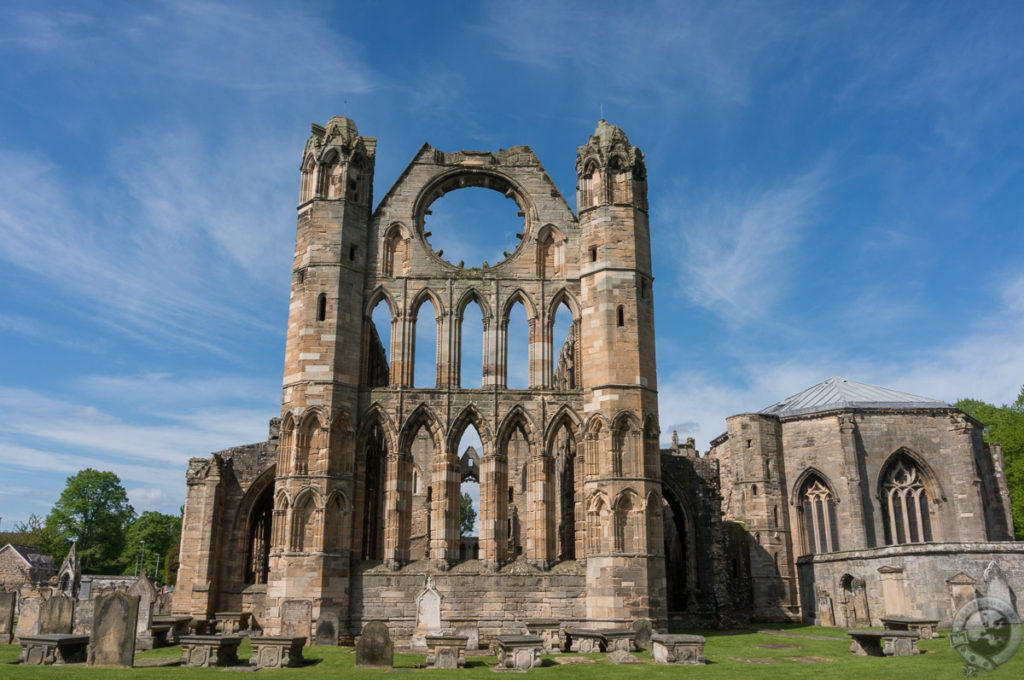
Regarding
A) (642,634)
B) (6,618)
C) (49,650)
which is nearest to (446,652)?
(642,634)

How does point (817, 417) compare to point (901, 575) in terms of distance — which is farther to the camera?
point (817, 417)

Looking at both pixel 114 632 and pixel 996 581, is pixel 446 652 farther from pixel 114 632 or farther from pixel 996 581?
pixel 996 581

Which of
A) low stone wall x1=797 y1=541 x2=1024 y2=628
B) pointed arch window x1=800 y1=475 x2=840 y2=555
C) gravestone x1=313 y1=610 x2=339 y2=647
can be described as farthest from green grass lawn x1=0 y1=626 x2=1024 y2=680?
pointed arch window x1=800 y1=475 x2=840 y2=555

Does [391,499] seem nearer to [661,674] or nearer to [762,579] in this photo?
[661,674]

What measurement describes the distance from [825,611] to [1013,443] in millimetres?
20501

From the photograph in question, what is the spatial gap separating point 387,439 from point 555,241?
26.5 ft

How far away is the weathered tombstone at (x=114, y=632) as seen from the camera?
49.1ft

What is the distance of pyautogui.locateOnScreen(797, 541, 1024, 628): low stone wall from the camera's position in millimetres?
23125

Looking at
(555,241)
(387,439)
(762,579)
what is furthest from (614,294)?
(762,579)

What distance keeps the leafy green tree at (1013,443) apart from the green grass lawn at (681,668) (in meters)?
26.7

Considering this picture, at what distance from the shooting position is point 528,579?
867 inches

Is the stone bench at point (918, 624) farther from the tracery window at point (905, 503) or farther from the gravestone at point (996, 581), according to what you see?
the tracery window at point (905, 503)

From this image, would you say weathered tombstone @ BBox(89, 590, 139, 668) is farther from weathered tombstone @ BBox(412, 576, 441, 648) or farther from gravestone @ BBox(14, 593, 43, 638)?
weathered tombstone @ BBox(412, 576, 441, 648)
